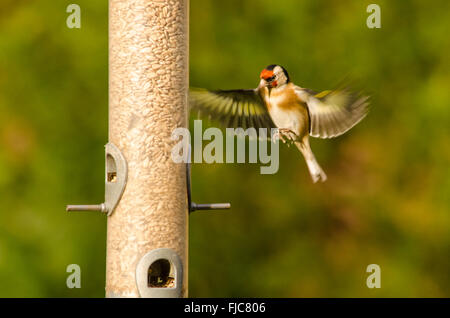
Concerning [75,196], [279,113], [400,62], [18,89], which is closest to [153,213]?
[279,113]

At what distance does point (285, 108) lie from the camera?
370 centimetres

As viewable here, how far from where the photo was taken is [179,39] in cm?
362

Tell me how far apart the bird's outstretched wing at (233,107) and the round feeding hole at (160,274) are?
0.64 m

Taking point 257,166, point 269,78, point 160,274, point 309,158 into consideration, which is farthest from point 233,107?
point 257,166

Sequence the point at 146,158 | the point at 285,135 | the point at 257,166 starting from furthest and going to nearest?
the point at 257,166 < the point at 285,135 < the point at 146,158

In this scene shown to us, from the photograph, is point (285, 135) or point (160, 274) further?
point (285, 135)

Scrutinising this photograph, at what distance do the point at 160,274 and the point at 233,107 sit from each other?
77 cm

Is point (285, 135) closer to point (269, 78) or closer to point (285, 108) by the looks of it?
point (285, 108)

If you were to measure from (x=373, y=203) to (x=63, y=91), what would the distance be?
7.16ft

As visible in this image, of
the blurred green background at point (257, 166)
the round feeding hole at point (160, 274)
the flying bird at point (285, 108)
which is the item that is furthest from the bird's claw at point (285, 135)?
the blurred green background at point (257, 166)

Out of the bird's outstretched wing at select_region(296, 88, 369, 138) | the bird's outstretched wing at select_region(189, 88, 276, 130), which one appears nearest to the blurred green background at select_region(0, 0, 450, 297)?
the bird's outstretched wing at select_region(189, 88, 276, 130)

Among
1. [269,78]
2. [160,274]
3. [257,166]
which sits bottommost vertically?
[160,274]
